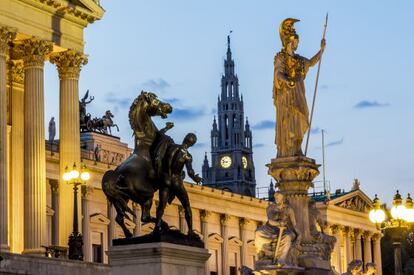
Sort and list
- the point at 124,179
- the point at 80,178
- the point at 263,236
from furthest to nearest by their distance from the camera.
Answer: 1. the point at 80,178
2. the point at 263,236
3. the point at 124,179

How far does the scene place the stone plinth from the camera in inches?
886

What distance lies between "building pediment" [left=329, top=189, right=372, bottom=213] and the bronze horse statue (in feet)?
289

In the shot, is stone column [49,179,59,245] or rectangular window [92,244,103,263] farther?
rectangular window [92,244,103,263]

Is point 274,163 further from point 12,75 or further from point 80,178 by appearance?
point 12,75

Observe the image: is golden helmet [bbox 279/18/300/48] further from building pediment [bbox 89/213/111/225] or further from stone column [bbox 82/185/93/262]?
building pediment [bbox 89/213/111/225]

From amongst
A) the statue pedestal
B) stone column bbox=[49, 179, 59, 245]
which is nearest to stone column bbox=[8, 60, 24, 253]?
stone column bbox=[49, 179, 59, 245]

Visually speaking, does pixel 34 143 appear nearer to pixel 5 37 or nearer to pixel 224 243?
pixel 5 37

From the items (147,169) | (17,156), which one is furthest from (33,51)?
(147,169)

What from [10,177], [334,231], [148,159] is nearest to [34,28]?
[10,177]

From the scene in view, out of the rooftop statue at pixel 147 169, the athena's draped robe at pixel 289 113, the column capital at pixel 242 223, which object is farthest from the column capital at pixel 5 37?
the column capital at pixel 242 223

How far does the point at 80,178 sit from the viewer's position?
48031 mm

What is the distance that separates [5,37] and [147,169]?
30016mm

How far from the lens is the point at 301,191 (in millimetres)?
27234

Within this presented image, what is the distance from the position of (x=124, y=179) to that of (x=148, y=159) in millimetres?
592
